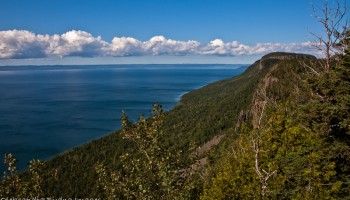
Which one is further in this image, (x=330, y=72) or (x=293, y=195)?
(x=330, y=72)

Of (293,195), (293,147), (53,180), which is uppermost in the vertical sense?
(293,147)

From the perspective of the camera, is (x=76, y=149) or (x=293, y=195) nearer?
(x=293, y=195)

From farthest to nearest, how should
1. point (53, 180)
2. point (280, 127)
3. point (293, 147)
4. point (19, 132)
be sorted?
point (19, 132) → point (53, 180) → point (280, 127) → point (293, 147)

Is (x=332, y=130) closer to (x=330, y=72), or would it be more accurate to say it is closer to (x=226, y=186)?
(x=330, y=72)

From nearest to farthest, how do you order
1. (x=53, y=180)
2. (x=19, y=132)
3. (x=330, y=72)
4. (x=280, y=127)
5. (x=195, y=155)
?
1. (x=195, y=155)
2. (x=330, y=72)
3. (x=280, y=127)
4. (x=53, y=180)
5. (x=19, y=132)

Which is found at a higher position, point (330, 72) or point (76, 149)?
point (330, 72)

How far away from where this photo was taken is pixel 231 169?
24.1 meters

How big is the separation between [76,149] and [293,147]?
14018 centimetres

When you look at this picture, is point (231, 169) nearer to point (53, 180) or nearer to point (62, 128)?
point (53, 180)

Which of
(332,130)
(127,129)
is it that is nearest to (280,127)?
(332,130)

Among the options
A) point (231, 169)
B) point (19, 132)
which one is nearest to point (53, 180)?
point (19, 132)

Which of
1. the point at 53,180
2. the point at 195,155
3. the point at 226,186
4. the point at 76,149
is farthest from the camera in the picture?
the point at 76,149

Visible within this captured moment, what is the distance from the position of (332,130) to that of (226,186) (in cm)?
901

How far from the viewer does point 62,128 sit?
611 feet
